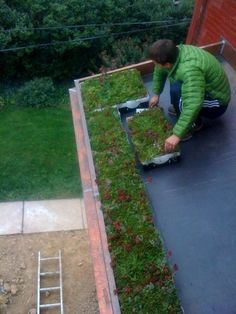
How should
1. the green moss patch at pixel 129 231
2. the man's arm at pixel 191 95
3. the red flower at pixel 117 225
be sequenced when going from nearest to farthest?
the green moss patch at pixel 129 231 < the red flower at pixel 117 225 < the man's arm at pixel 191 95

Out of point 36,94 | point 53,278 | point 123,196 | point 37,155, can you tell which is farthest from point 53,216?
point 36,94

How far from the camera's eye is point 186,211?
4742 mm

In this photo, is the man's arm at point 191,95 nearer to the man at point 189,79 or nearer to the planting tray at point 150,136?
the man at point 189,79

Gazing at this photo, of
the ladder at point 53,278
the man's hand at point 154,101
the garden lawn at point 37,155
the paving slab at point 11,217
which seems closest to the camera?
the man's hand at point 154,101

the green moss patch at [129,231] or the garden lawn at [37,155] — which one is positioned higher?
the green moss patch at [129,231]

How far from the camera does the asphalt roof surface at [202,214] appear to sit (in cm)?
402

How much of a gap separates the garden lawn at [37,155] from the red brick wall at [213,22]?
352cm

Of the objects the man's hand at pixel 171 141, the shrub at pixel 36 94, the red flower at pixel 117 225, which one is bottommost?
the shrub at pixel 36 94

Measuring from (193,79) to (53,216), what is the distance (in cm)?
448

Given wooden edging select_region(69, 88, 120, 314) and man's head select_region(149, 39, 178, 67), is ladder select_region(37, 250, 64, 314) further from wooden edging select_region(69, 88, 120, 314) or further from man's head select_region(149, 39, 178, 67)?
man's head select_region(149, 39, 178, 67)

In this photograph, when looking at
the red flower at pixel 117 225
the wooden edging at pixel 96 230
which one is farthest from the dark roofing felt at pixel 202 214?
the wooden edging at pixel 96 230

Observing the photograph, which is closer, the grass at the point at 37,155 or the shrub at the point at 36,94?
the grass at the point at 37,155

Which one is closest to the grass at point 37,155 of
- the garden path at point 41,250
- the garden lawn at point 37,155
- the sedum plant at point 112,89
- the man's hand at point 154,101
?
the garden lawn at point 37,155

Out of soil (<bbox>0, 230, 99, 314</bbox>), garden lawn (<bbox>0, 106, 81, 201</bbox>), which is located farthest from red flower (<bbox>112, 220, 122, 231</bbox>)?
garden lawn (<bbox>0, 106, 81, 201</bbox>)
